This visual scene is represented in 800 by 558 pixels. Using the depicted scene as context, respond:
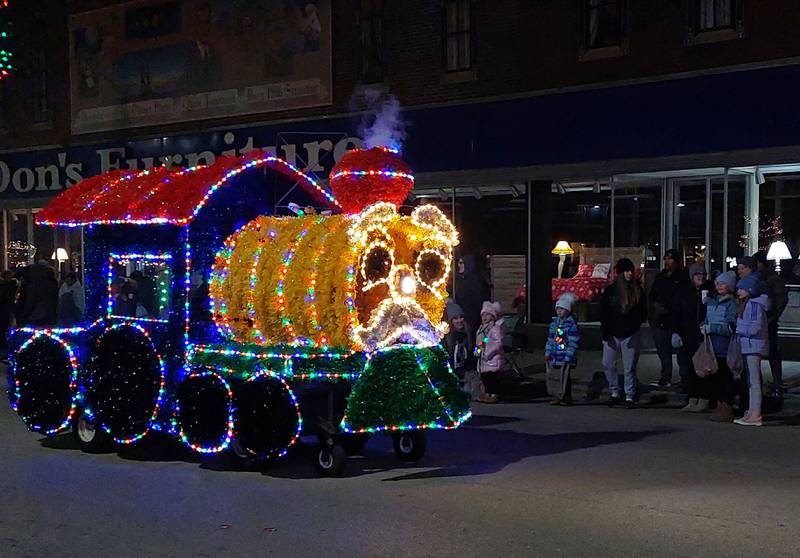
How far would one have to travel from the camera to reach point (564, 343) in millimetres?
12609

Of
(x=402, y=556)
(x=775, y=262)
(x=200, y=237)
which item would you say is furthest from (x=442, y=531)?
(x=775, y=262)

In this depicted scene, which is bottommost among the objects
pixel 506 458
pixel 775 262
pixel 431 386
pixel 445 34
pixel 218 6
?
pixel 506 458

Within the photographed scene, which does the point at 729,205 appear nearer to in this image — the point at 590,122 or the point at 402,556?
the point at 590,122

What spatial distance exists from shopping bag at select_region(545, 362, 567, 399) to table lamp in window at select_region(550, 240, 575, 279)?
5.48 metres

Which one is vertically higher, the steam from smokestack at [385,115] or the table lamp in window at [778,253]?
the steam from smokestack at [385,115]

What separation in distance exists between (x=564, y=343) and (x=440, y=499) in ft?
18.0

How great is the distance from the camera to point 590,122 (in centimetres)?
1672

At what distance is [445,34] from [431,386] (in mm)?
11709

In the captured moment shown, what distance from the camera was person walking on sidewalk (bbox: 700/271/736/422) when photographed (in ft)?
37.0

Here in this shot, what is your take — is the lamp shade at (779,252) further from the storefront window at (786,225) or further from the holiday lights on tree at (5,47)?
the holiday lights on tree at (5,47)

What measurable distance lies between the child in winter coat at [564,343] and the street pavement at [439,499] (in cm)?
202

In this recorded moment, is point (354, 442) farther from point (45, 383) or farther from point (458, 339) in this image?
point (458, 339)

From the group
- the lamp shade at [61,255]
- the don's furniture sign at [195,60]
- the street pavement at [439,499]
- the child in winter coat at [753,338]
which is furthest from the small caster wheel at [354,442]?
the lamp shade at [61,255]

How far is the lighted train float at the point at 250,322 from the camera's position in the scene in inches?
327
